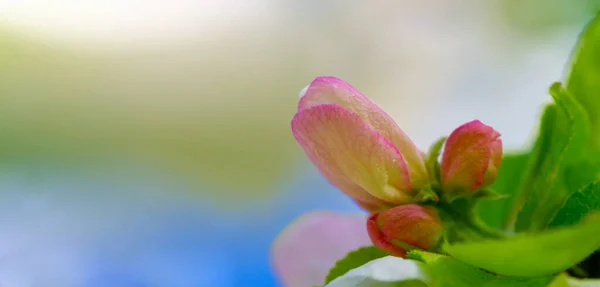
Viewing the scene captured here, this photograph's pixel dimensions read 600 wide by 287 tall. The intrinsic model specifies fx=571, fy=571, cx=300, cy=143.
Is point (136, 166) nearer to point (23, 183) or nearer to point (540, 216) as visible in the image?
point (23, 183)

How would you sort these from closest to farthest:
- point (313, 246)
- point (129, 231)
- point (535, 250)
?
point (535, 250) < point (313, 246) < point (129, 231)

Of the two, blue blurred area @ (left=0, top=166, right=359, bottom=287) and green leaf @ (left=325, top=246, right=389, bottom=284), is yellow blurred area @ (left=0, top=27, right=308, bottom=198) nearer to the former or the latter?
blue blurred area @ (left=0, top=166, right=359, bottom=287)

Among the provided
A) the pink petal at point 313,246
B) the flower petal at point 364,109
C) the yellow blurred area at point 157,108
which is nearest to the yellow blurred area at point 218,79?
the yellow blurred area at point 157,108

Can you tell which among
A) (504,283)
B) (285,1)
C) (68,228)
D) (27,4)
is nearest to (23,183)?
(68,228)

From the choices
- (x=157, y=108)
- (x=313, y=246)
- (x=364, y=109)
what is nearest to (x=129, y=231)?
(x=157, y=108)

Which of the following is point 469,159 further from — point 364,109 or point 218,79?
point 218,79
